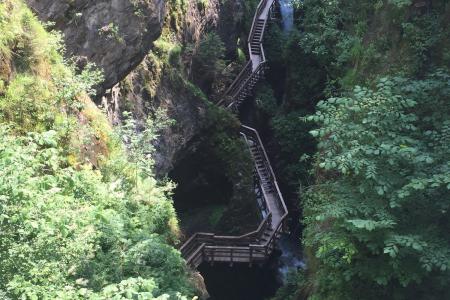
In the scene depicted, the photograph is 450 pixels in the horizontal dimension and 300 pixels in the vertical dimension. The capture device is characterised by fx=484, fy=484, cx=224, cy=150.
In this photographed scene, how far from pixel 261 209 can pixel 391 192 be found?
41.8 feet

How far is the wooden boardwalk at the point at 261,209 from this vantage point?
16.8 metres

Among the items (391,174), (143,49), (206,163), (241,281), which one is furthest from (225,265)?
(391,174)

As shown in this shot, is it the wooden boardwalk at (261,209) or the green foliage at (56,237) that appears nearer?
the green foliage at (56,237)

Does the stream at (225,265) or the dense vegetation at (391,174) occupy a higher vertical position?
the dense vegetation at (391,174)

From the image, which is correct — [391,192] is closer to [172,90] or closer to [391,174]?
[391,174]

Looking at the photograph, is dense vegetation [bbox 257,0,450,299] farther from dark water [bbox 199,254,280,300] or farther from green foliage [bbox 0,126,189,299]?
dark water [bbox 199,254,280,300]

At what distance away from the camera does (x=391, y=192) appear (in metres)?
7.28

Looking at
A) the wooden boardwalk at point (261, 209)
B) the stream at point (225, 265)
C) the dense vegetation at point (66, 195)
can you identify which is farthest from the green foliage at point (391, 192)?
the stream at point (225, 265)

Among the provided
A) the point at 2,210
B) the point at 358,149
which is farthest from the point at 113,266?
the point at 358,149

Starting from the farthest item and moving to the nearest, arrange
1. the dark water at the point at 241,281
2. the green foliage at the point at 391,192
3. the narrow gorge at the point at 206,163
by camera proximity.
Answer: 1. the dark water at the point at 241,281
2. the green foliage at the point at 391,192
3. the narrow gorge at the point at 206,163

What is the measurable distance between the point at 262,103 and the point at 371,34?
10.9 metres

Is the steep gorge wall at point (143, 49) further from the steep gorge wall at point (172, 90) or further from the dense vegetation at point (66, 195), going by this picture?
the dense vegetation at point (66, 195)

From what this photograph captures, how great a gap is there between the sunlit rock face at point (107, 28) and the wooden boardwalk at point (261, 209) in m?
6.46

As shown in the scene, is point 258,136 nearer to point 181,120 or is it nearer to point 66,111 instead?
point 181,120
